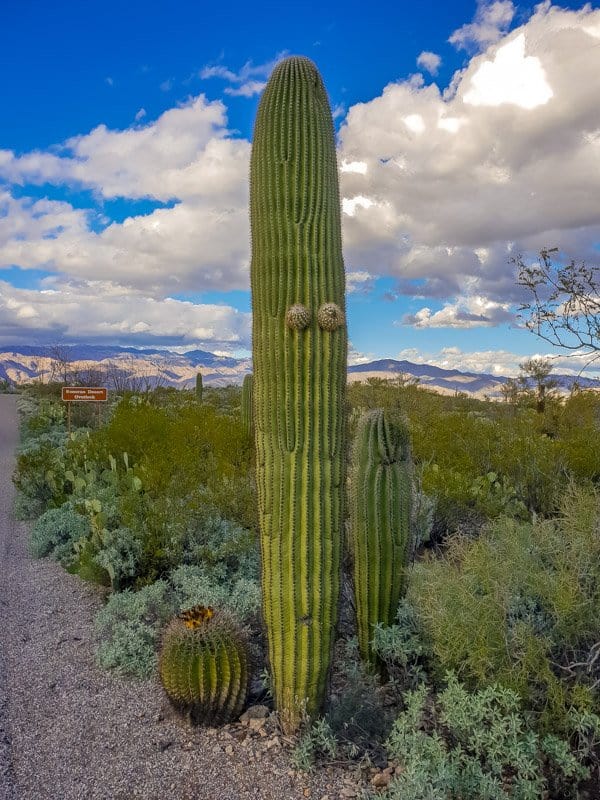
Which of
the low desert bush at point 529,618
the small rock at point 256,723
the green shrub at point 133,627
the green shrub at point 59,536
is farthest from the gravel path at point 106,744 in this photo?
the green shrub at point 59,536

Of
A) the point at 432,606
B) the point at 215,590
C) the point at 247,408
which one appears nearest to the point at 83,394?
the point at 247,408

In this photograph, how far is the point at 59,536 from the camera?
8.03 metres

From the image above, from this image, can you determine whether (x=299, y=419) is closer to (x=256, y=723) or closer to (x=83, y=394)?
(x=256, y=723)

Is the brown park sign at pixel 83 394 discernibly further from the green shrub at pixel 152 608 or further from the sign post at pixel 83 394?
the green shrub at pixel 152 608

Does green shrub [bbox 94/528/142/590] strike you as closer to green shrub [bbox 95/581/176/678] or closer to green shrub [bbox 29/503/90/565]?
green shrub [bbox 95/581/176/678]

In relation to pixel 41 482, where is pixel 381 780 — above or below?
below

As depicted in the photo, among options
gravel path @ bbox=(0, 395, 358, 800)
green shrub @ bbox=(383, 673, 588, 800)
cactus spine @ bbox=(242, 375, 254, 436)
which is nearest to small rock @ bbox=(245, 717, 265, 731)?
gravel path @ bbox=(0, 395, 358, 800)

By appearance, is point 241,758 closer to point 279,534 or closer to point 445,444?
point 279,534

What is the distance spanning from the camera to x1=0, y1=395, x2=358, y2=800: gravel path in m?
3.55

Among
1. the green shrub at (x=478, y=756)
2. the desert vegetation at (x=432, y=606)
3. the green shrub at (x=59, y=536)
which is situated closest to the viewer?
the green shrub at (x=478, y=756)

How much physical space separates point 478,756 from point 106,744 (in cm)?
218

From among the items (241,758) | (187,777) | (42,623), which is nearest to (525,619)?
(241,758)

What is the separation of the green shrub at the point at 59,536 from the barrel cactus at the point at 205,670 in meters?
3.81

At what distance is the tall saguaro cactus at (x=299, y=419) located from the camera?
3.88m
